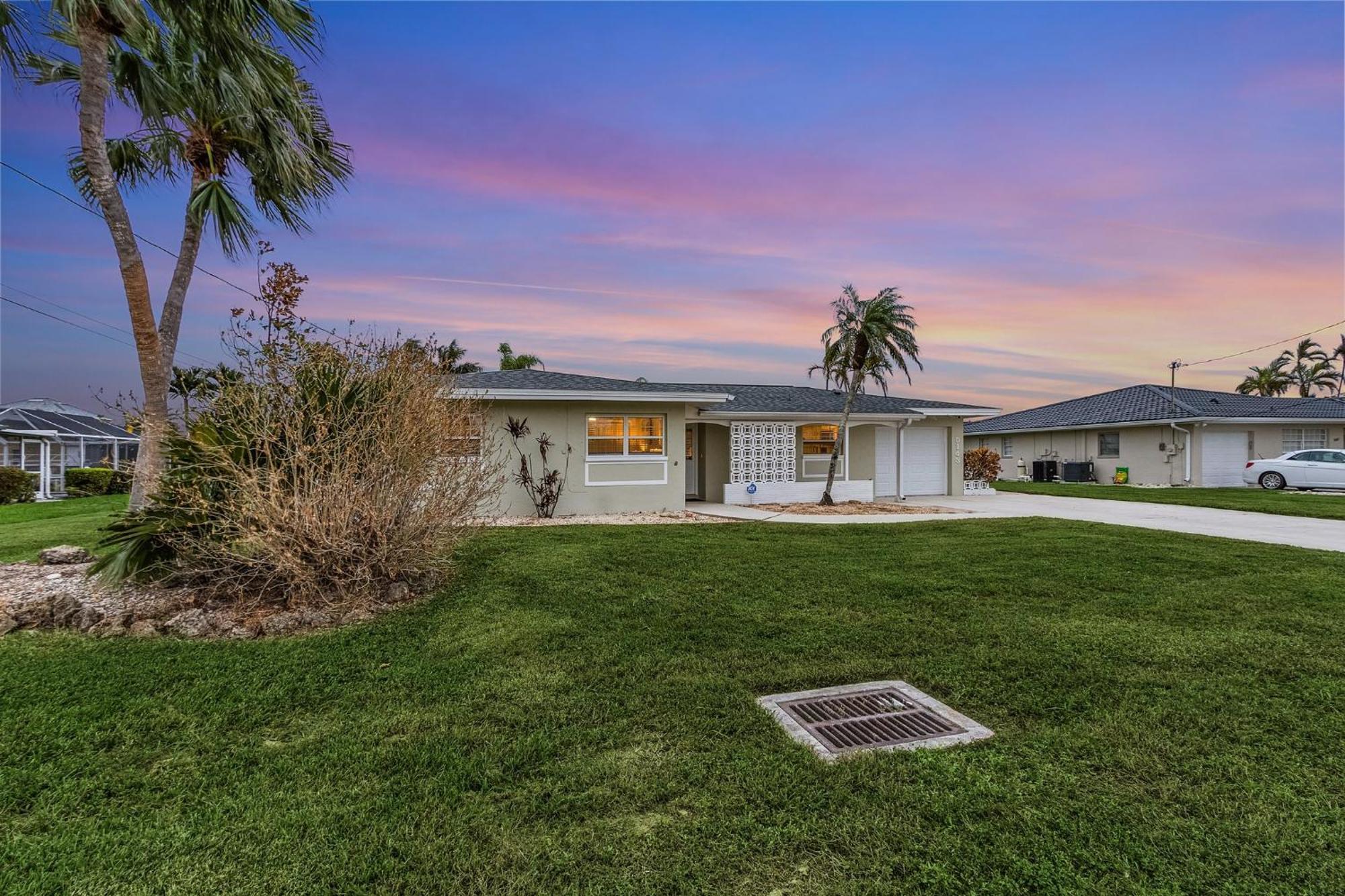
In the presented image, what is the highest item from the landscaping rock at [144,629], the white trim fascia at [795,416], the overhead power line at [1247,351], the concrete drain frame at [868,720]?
the overhead power line at [1247,351]

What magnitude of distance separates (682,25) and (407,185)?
6571 millimetres

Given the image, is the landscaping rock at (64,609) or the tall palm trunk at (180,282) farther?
the tall palm trunk at (180,282)

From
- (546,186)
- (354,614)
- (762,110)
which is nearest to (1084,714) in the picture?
(354,614)

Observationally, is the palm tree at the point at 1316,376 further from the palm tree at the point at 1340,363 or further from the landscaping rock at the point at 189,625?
the landscaping rock at the point at 189,625

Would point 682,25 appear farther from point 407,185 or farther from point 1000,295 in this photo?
point 1000,295

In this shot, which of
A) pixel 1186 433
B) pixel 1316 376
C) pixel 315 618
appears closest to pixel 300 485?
pixel 315 618

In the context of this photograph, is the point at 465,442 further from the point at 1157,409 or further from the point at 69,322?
the point at 1157,409

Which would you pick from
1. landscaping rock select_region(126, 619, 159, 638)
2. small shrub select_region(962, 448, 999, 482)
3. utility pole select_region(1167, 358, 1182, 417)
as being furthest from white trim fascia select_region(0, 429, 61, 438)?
utility pole select_region(1167, 358, 1182, 417)

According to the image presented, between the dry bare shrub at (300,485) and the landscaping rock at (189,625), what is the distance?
13.0 inches

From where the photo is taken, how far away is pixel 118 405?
5.29 meters

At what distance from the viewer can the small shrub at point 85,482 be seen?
19.7m

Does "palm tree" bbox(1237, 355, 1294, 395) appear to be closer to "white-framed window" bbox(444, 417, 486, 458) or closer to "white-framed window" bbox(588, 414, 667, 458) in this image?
"white-framed window" bbox(588, 414, 667, 458)

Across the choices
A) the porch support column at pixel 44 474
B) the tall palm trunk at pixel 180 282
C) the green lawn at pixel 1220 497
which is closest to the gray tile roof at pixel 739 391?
the tall palm trunk at pixel 180 282

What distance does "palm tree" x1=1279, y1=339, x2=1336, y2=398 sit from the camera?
143 ft
